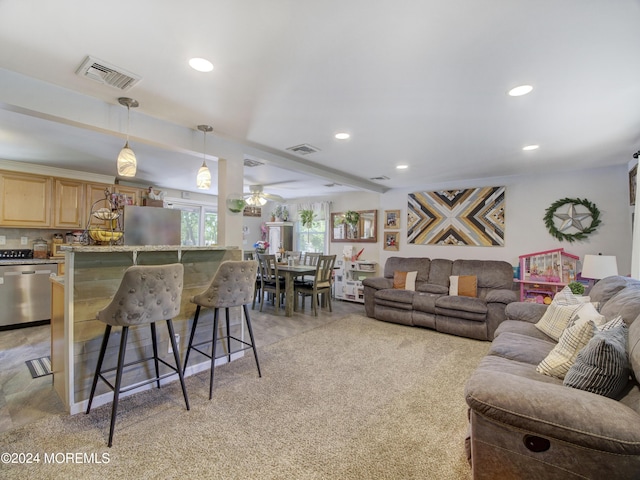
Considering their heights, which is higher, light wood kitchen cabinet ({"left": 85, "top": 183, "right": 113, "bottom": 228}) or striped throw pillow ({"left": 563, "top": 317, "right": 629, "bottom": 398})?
light wood kitchen cabinet ({"left": 85, "top": 183, "right": 113, "bottom": 228})

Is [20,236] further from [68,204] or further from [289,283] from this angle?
[289,283]

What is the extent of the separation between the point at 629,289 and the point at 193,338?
11.5 ft

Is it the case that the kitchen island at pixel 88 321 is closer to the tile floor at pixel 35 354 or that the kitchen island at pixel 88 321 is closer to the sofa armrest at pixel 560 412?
the tile floor at pixel 35 354

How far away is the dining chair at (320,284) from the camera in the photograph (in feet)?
16.8

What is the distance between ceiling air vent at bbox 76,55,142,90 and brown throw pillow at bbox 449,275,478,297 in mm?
4581

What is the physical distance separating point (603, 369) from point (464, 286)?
3.38 m

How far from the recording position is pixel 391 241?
6070mm

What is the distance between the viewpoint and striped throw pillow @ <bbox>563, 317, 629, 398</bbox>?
51.6 inches

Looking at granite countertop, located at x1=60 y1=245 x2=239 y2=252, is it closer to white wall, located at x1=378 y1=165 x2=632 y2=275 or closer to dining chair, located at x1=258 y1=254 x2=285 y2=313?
dining chair, located at x1=258 y1=254 x2=285 y2=313

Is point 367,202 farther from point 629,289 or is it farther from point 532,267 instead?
point 629,289

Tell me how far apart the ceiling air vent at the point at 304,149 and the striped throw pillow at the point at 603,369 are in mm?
2932

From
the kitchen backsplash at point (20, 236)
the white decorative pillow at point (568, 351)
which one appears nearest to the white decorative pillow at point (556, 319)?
the white decorative pillow at point (568, 351)

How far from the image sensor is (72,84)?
2113mm

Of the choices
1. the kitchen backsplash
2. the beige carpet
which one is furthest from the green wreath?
the kitchen backsplash
